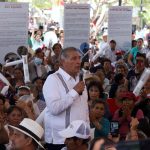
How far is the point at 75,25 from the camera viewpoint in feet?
52.9

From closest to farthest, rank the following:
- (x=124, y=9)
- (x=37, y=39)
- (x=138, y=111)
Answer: (x=138, y=111), (x=124, y=9), (x=37, y=39)

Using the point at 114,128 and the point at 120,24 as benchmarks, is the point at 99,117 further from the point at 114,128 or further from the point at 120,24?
the point at 120,24

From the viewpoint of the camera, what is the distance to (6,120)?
303 inches

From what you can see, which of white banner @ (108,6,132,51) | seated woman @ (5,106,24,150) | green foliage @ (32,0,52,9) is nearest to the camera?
seated woman @ (5,106,24,150)

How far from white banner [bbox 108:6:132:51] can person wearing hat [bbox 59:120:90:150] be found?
38.4 feet

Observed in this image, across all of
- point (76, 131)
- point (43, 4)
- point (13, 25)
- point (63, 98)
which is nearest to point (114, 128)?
point (63, 98)

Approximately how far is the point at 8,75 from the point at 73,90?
Result: 18.2 feet

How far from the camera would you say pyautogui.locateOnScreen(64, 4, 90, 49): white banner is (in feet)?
52.6

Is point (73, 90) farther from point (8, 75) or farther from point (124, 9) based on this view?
point (124, 9)

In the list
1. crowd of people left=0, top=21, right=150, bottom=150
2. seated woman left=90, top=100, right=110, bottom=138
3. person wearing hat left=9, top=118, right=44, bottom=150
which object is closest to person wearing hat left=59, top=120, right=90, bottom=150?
crowd of people left=0, top=21, right=150, bottom=150

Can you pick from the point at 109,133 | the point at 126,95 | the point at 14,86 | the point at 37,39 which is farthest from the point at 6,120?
the point at 37,39

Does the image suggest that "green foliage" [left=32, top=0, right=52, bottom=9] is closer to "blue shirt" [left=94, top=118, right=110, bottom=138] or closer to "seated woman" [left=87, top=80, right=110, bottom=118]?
"seated woman" [left=87, top=80, right=110, bottom=118]

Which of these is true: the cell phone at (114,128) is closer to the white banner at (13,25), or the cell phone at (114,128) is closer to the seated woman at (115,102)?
the seated woman at (115,102)

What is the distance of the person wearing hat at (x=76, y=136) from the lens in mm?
6047
